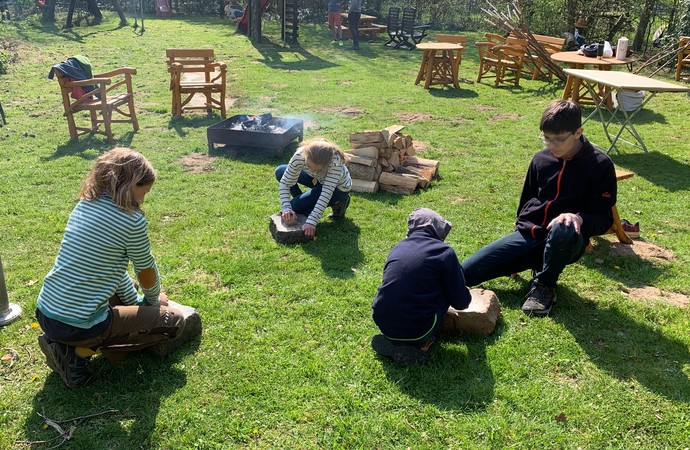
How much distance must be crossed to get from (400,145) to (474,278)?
2.95m

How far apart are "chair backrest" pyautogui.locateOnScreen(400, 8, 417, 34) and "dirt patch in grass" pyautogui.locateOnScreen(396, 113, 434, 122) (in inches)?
387

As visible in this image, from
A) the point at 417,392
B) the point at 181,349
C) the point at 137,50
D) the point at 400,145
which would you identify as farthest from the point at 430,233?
the point at 137,50

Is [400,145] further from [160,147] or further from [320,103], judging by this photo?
[320,103]

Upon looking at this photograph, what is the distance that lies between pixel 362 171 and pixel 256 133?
193 centimetres

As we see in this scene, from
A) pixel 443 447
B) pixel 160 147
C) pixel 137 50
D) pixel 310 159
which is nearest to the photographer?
pixel 443 447

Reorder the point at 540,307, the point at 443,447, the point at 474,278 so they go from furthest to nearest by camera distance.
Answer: the point at 474,278, the point at 540,307, the point at 443,447

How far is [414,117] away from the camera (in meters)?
10.1

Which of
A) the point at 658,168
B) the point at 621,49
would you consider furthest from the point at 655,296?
the point at 621,49

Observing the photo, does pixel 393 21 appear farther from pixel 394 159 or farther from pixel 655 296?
pixel 655 296

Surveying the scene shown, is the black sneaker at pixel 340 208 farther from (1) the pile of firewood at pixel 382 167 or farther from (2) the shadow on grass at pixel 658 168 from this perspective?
(2) the shadow on grass at pixel 658 168

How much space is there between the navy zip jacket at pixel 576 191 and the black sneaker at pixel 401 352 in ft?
4.64

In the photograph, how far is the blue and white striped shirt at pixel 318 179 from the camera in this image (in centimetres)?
528

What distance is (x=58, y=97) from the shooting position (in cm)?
1136

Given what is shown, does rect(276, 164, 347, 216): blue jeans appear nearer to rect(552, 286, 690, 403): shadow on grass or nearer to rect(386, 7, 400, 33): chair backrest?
rect(552, 286, 690, 403): shadow on grass
